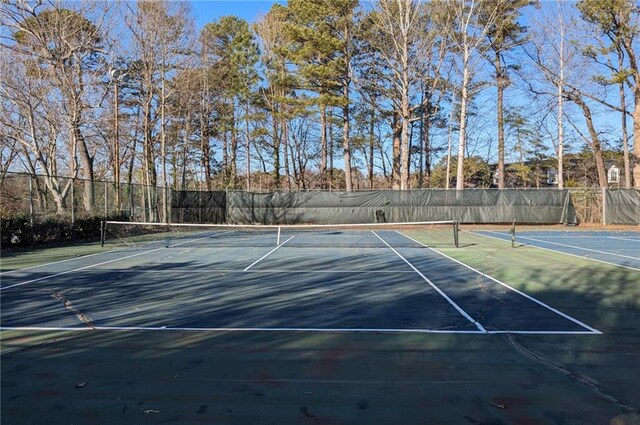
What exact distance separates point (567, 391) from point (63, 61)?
2433cm

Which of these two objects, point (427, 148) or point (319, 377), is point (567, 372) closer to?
point (319, 377)

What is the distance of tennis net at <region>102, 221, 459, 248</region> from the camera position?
16.6 meters

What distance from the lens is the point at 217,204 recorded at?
29.0 metres

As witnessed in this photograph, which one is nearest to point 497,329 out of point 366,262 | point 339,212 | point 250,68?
point 366,262

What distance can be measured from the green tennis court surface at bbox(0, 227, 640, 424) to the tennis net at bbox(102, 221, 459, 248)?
6892mm

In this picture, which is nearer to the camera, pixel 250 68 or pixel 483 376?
pixel 483 376

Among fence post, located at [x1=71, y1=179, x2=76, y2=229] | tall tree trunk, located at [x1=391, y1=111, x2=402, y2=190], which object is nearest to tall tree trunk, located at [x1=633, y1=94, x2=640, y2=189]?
tall tree trunk, located at [x1=391, y1=111, x2=402, y2=190]

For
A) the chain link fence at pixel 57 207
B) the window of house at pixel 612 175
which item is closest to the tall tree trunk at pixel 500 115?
the window of house at pixel 612 175

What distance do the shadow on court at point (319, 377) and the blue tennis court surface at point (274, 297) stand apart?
40cm

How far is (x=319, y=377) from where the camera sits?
4035 mm

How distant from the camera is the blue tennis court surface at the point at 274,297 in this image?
19.1 ft

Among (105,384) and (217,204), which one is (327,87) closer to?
(217,204)

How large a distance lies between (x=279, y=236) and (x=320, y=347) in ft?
46.5

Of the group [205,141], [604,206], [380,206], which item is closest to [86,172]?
[380,206]
